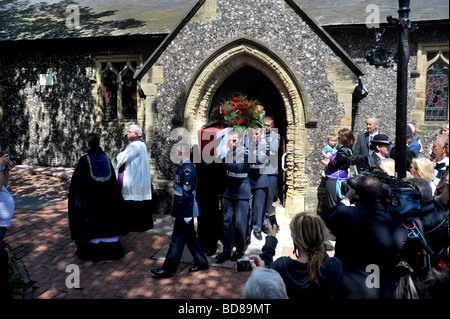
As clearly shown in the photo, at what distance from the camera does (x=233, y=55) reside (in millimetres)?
7859

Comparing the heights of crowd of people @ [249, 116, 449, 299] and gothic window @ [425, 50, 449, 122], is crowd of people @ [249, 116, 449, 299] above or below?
below

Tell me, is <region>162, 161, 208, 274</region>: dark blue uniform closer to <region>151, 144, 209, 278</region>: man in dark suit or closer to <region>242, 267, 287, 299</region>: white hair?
<region>151, 144, 209, 278</region>: man in dark suit

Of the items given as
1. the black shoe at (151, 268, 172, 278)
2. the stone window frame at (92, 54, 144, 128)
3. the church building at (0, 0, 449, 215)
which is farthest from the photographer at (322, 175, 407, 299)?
the stone window frame at (92, 54, 144, 128)

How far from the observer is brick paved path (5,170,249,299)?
4.63 m

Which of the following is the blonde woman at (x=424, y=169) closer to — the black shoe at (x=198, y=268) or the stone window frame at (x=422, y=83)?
the black shoe at (x=198, y=268)

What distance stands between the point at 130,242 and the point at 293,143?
3766mm

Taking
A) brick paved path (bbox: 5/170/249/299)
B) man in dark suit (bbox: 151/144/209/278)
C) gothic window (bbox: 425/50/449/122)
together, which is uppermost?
gothic window (bbox: 425/50/449/122)

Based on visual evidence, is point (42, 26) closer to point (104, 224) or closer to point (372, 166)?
point (104, 224)

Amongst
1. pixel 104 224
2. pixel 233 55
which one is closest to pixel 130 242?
pixel 104 224

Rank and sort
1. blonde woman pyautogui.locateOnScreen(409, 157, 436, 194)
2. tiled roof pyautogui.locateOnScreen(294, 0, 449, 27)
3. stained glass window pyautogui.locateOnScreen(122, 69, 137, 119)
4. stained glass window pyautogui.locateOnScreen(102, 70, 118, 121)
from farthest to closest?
stained glass window pyautogui.locateOnScreen(102, 70, 118, 121), stained glass window pyautogui.locateOnScreen(122, 69, 137, 119), tiled roof pyautogui.locateOnScreen(294, 0, 449, 27), blonde woman pyautogui.locateOnScreen(409, 157, 436, 194)

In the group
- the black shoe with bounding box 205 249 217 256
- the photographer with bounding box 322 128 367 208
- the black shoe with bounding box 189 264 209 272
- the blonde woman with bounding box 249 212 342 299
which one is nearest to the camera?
the blonde woman with bounding box 249 212 342 299

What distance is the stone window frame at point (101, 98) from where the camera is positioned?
12.5 meters

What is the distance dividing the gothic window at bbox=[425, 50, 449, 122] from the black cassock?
9238 mm

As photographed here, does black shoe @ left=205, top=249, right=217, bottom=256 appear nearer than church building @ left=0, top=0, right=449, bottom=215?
Yes
